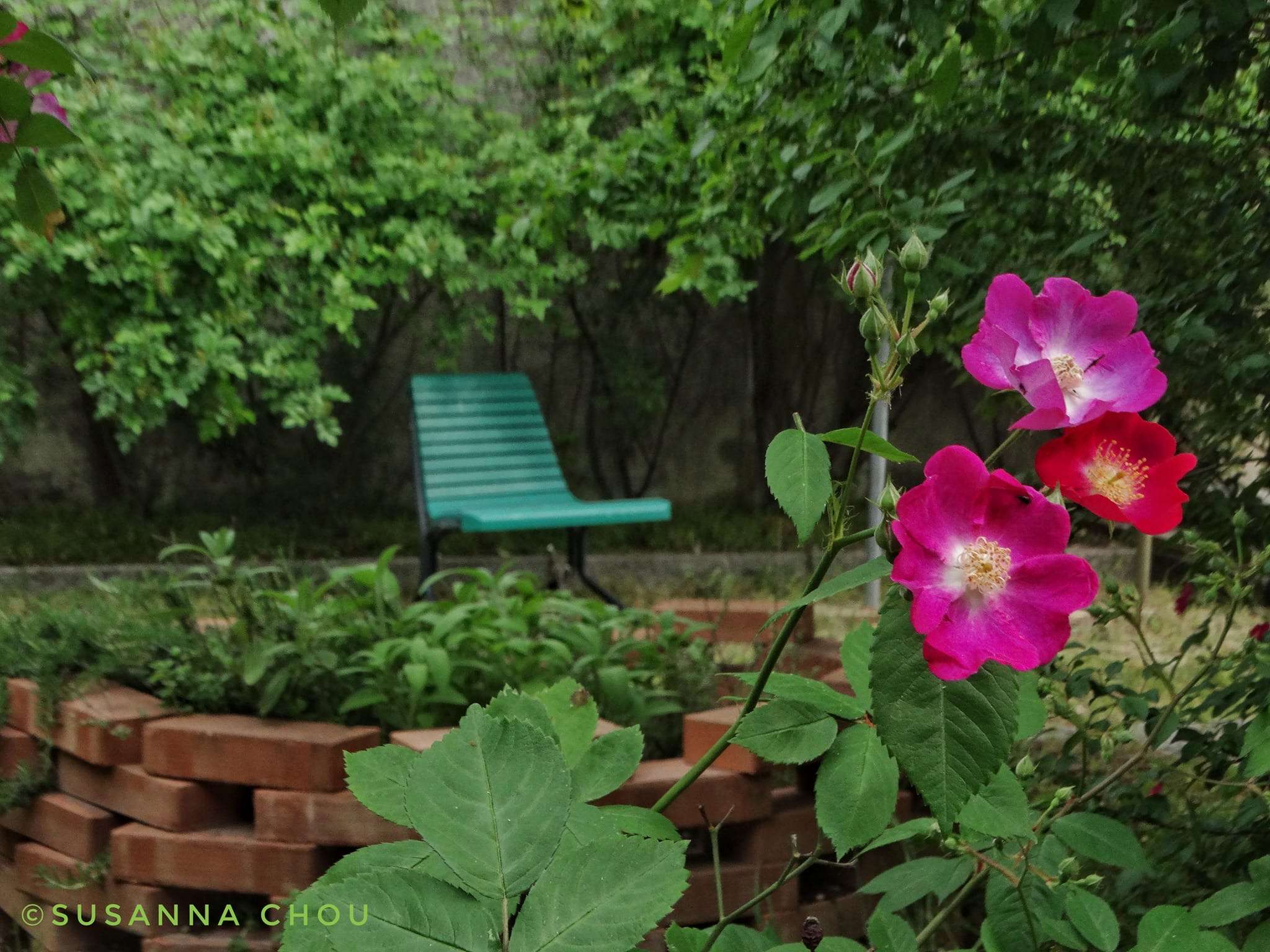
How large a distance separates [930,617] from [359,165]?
4.92 metres

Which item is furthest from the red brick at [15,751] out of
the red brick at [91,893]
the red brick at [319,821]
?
the red brick at [319,821]

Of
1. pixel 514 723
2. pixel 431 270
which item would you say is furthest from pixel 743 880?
pixel 431 270

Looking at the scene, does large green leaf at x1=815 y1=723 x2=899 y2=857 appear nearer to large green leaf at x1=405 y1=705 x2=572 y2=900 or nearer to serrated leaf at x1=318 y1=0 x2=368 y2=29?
large green leaf at x1=405 y1=705 x2=572 y2=900

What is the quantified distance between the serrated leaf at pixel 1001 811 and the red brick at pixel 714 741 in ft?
2.58

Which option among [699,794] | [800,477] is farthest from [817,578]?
[699,794]

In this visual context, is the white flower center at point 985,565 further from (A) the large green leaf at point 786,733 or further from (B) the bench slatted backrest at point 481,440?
(B) the bench slatted backrest at point 481,440

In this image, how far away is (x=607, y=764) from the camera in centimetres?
72

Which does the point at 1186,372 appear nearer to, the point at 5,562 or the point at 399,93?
the point at 399,93

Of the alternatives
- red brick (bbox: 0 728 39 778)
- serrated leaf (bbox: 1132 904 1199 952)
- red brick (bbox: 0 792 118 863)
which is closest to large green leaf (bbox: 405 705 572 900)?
serrated leaf (bbox: 1132 904 1199 952)

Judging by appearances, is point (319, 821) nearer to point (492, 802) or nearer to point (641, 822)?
point (641, 822)

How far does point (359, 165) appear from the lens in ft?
16.4

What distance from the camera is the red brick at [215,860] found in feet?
4.97

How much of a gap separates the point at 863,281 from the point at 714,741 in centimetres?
109

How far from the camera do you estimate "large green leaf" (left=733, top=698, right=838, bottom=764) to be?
0.67 m
